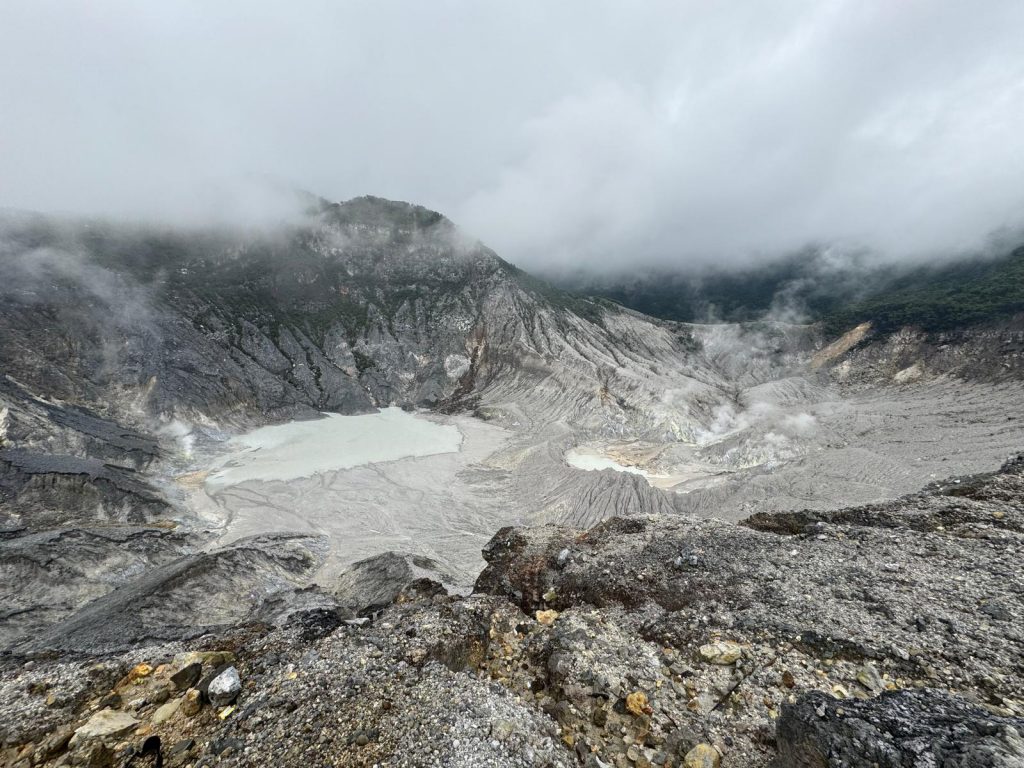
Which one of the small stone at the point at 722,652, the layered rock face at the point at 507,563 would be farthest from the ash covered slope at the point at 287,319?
the small stone at the point at 722,652

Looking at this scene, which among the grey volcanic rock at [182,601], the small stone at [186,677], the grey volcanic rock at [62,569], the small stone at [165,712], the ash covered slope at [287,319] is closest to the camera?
the small stone at [165,712]

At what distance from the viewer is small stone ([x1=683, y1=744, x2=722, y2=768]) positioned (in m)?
6.19

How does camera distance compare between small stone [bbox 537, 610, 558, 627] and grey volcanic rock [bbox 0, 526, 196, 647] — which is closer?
small stone [bbox 537, 610, 558, 627]

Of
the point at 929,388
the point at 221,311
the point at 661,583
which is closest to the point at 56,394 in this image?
the point at 221,311

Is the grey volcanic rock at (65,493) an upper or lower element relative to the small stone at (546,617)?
upper

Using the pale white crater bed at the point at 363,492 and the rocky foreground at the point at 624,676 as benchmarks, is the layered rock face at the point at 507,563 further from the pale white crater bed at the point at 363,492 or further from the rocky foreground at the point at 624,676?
the pale white crater bed at the point at 363,492

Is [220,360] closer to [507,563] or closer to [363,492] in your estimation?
[363,492]

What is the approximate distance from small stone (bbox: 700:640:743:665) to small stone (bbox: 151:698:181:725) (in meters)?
9.41

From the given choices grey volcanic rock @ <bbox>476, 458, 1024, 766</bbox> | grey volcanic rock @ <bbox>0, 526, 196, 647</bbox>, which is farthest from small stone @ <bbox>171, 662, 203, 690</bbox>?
grey volcanic rock @ <bbox>0, 526, 196, 647</bbox>

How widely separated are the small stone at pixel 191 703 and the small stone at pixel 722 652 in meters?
9.06

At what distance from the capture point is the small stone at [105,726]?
Result: 266 inches

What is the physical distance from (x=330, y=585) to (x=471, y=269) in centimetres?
7222

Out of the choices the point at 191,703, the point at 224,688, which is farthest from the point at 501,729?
the point at 191,703

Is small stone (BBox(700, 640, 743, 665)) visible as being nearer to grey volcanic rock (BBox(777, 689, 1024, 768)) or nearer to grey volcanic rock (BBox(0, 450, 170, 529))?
grey volcanic rock (BBox(777, 689, 1024, 768))
